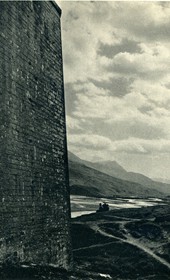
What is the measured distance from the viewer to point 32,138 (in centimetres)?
1076

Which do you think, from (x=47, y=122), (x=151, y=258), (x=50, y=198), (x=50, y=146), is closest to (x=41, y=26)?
(x=47, y=122)

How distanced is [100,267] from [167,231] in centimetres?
743

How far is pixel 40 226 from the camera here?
36.1 feet

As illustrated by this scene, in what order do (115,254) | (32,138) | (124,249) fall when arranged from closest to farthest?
(32,138) < (115,254) < (124,249)

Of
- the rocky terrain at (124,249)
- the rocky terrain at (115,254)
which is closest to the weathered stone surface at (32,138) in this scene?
the rocky terrain at (115,254)

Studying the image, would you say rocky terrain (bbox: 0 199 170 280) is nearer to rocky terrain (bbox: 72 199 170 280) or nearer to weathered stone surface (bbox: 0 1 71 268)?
rocky terrain (bbox: 72 199 170 280)

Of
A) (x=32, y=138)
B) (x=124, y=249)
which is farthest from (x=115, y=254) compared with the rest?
(x=32, y=138)

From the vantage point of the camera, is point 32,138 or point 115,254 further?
point 115,254

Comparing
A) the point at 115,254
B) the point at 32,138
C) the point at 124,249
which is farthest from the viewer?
the point at 124,249

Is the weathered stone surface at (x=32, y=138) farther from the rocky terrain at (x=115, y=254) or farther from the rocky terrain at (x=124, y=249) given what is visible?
the rocky terrain at (x=124, y=249)

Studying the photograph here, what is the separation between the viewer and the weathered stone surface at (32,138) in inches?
368

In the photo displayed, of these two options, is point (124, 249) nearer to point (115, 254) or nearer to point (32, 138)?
point (115, 254)

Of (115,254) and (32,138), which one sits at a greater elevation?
(32,138)

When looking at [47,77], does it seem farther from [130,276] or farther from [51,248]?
[130,276]
